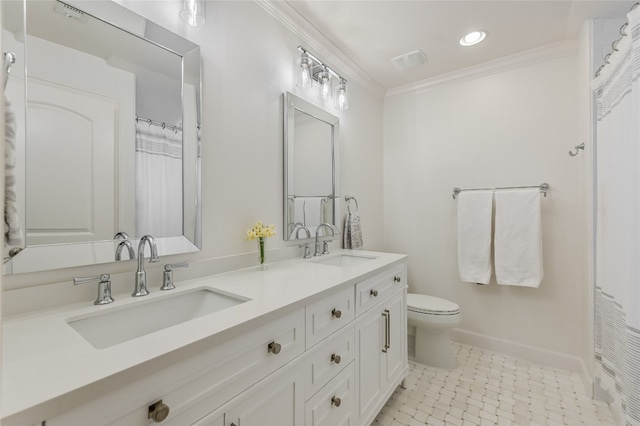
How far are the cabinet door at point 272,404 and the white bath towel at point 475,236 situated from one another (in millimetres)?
1857

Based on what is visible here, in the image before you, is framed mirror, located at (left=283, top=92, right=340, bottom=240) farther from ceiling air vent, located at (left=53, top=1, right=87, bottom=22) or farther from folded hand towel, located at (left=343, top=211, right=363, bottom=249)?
ceiling air vent, located at (left=53, top=1, right=87, bottom=22)

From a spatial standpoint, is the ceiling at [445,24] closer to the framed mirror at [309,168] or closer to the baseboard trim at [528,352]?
the framed mirror at [309,168]

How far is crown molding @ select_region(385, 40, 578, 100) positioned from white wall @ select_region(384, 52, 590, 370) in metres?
0.04

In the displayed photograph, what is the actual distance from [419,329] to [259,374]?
1.73m

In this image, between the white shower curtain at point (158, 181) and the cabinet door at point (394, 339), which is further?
the cabinet door at point (394, 339)

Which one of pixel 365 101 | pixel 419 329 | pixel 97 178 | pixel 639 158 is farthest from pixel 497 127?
pixel 97 178

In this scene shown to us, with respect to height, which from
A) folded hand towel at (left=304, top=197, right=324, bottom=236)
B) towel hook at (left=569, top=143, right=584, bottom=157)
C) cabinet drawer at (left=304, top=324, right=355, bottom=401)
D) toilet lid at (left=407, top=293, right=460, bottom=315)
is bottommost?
toilet lid at (left=407, top=293, right=460, bottom=315)

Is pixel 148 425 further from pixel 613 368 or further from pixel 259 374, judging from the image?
pixel 613 368

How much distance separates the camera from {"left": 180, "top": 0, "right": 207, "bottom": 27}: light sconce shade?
1.24m

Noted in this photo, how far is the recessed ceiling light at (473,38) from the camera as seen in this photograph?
2.02m

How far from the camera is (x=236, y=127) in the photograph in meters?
1.50

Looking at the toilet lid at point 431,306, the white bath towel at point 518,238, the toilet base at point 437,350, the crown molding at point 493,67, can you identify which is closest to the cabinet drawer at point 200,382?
the toilet lid at point 431,306

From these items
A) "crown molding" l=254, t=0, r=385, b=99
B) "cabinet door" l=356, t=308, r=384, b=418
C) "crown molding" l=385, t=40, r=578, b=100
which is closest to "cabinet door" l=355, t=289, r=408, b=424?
"cabinet door" l=356, t=308, r=384, b=418

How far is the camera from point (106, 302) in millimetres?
968
